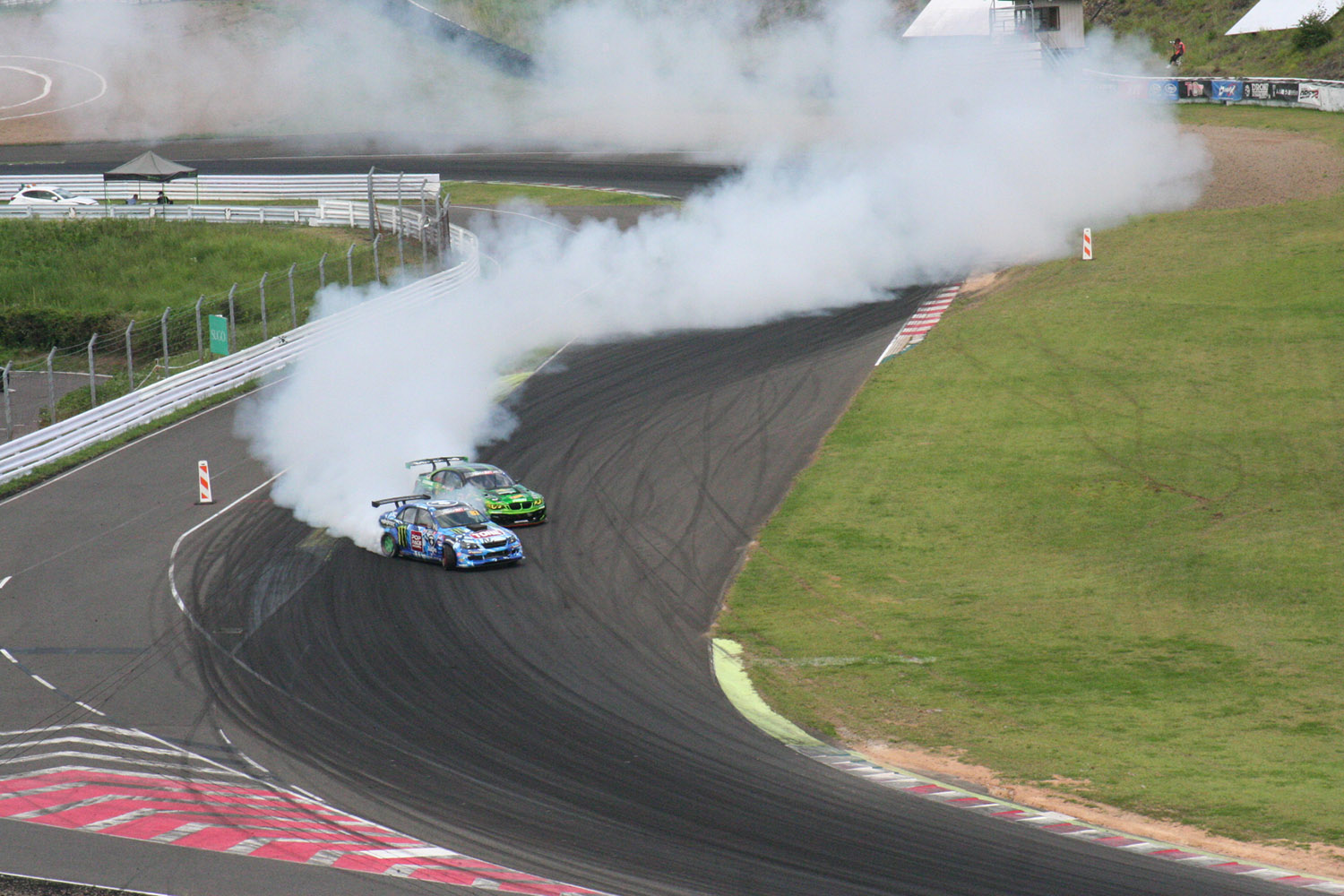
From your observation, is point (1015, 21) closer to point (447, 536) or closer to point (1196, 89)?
point (1196, 89)

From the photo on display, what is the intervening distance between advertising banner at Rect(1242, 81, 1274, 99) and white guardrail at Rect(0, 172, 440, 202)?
1375 inches

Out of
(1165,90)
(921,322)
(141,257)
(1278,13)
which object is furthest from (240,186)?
(1278,13)

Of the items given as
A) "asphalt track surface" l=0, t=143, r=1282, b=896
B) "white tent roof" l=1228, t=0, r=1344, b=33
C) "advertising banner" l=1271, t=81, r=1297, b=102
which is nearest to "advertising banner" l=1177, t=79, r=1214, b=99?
"advertising banner" l=1271, t=81, r=1297, b=102

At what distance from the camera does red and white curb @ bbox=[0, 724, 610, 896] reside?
12.3 metres

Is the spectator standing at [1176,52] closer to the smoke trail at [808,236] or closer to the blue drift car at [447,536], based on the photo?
the smoke trail at [808,236]

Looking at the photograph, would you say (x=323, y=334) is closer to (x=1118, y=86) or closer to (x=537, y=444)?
(x=537, y=444)

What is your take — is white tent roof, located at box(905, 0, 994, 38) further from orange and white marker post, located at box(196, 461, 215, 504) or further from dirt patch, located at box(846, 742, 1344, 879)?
dirt patch, located at box(846, 742, 1344, 879)

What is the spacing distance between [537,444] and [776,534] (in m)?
7.49

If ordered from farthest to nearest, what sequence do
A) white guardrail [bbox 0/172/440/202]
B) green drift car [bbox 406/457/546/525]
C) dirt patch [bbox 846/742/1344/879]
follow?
white guardrail [bbox 0/172/440/202] < green drift car [bbox 406/457/546/525] < dirt patch [bbox 846/742/1344/879]

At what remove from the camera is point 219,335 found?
35625 mm

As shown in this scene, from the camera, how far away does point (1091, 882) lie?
11648mm

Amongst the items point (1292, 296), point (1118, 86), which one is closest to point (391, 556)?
point (1292, 296)

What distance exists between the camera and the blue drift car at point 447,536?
22.5 m

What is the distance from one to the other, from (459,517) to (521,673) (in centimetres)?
577
